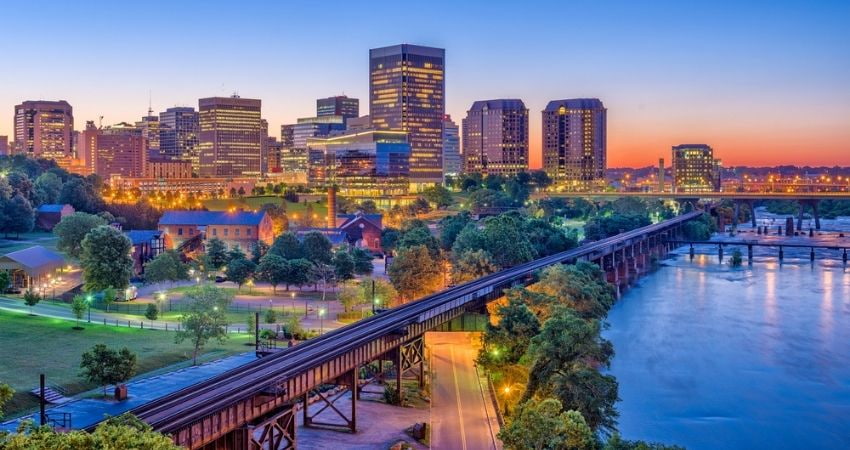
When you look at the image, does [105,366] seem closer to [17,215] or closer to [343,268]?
[343,268]

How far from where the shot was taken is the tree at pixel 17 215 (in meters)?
118

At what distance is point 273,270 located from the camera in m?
92.4

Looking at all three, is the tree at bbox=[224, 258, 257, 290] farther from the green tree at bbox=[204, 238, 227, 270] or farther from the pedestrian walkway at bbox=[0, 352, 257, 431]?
the pedestrian walkway at bbox=[0, 352, 257, 431]

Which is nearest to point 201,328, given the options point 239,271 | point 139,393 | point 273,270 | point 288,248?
point 139,393

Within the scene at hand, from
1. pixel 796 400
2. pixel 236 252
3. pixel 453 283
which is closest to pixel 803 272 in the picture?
pixel 453 283

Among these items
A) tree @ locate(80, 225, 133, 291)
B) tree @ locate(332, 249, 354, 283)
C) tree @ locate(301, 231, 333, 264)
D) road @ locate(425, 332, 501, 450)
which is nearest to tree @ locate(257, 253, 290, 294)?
tree @ locate(332, 249, 354, 283)

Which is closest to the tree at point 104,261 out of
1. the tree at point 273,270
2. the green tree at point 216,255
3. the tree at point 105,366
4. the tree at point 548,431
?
the tree at point 273,270

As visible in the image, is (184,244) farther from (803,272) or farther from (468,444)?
(803,272)

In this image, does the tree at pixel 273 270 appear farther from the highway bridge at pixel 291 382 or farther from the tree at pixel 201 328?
the tree at pixel 201 328

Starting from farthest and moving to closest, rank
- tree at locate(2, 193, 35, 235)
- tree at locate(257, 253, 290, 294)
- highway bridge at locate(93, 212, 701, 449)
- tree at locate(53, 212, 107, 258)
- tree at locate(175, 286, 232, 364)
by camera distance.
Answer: tree at locate(2, 193, 35, 235) → tree at locate(53, 212, 107, 258) → tree at locate(257, 253, 290, 294) → tree at locate(175, 286, 232, 364) → highway bridge at locate(93, 212, 701, 449)

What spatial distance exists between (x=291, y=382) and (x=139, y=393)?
13312 mm

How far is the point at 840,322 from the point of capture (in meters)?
88.9

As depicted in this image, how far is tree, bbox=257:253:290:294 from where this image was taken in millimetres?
92062

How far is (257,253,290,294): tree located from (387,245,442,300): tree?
1298cm
